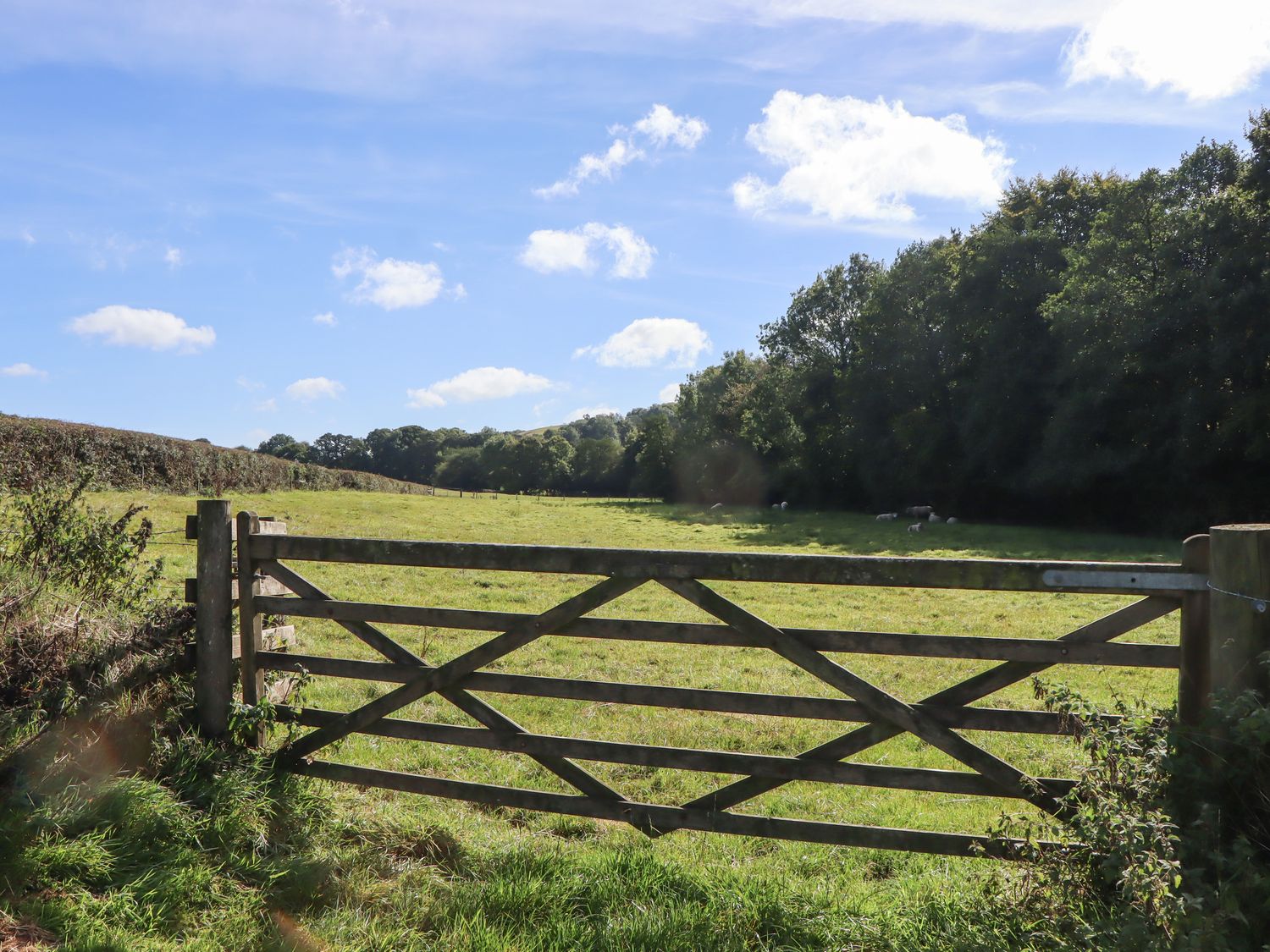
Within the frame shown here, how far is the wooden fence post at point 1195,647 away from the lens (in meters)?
3.69

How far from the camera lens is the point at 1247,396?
89.2 ft

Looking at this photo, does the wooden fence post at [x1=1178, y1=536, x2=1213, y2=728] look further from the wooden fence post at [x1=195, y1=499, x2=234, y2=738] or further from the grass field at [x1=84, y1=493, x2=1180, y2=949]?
the wooden fence post at [x1=195, y1=499, x2=234, y2=738]

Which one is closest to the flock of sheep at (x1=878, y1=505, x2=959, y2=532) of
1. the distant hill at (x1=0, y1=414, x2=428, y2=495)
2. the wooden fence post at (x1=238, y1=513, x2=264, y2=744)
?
the distant hill at (x1=0, y1=414, x2=428, y2=495)

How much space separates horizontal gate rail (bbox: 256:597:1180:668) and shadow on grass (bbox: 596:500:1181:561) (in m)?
17.8

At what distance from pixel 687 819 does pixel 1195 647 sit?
2598 mm

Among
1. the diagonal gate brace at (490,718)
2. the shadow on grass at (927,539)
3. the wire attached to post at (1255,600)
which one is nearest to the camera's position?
the wire attached to post at (1255,600)

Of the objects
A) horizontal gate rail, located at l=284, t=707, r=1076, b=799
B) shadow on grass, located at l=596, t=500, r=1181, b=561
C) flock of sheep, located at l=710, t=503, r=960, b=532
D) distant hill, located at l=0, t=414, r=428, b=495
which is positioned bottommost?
shadow on grass, located at l=596, t=500, r=1181, b=561

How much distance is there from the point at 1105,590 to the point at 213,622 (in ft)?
16.7

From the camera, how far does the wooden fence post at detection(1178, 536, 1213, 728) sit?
3688mm

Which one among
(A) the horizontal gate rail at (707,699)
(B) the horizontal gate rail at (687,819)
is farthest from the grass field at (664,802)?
(A) the horizontal gate rail at (707,699)

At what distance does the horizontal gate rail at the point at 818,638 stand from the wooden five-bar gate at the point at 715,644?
0.03 ft

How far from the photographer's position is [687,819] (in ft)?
14.3

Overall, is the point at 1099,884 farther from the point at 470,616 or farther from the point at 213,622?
the point at 213,622

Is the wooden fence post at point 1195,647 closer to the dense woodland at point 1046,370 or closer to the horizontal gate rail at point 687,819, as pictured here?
the horizontal gate rail at point 687,819
